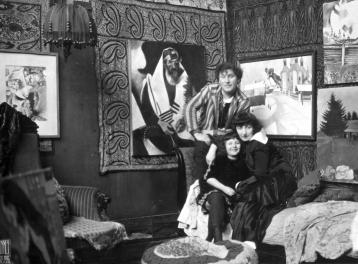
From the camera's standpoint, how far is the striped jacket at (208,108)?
622 centimetres

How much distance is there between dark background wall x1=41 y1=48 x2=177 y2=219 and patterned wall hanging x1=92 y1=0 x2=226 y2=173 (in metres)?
0.09

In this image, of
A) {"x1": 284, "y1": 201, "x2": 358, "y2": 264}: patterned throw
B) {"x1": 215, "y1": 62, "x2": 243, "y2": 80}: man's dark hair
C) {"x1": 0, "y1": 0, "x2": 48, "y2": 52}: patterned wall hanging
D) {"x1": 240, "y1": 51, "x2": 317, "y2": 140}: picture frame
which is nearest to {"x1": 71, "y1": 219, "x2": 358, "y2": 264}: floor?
{"x1": 284, "y1": 201, "x2": 358, "y2": 264}: patterned throw

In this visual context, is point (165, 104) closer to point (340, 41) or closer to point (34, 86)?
point (34, 86)

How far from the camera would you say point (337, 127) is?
5824 millimetres

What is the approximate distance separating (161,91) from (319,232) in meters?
2.79

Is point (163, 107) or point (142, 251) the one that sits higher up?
point (163, 107)

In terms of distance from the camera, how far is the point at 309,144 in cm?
616

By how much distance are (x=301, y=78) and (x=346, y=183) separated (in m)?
1.37

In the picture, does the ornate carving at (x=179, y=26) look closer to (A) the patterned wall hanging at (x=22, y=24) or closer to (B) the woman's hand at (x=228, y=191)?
(A) the patterned wall hanging at (x=22, y=24)

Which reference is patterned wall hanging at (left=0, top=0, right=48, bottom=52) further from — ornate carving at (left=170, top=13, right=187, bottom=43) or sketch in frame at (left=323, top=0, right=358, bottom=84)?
sketch in frame at (left=323, top=0, right=358, bottom=84)

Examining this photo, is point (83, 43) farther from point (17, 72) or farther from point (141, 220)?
point (141, 220)

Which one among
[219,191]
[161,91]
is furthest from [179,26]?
[219,191]

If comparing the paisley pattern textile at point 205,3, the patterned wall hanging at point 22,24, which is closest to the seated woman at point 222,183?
the paisley pattern textile at point 205,3

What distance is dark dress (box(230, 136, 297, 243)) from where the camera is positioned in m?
5.15
